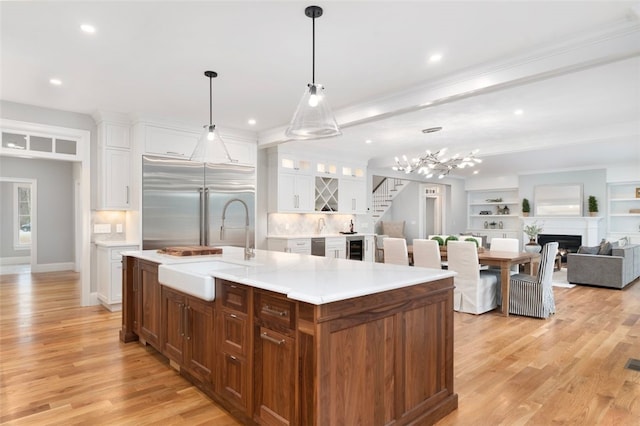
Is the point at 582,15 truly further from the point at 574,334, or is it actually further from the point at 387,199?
the point at 387,199

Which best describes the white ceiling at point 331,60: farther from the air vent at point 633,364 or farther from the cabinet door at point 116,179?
the air vent at point 633,364

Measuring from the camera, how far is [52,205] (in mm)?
8469

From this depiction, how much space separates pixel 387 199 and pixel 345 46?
9.64 m

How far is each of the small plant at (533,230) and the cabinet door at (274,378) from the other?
9.08m

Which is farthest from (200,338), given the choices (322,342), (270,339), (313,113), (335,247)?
(335,247)

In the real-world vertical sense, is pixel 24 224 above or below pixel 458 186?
below

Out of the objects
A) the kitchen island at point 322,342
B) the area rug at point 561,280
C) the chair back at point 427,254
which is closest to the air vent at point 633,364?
the kitchen island at point 322,342

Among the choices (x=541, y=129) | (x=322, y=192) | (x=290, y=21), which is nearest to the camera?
(x=290, y=21)

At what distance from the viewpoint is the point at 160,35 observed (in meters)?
2.96

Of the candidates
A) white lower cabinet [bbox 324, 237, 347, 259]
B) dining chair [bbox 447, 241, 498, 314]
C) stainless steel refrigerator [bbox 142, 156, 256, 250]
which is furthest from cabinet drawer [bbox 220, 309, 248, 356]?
white lower cabinet [bbox 324, 237, 347, 259]

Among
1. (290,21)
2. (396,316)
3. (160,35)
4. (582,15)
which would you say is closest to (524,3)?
(582,15)

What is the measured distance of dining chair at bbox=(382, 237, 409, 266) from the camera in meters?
5.45

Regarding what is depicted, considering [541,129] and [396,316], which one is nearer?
[396,316]

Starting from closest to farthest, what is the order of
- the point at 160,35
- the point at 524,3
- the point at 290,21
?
the point at 524,3, the point at 290,21, the point at 160,35
